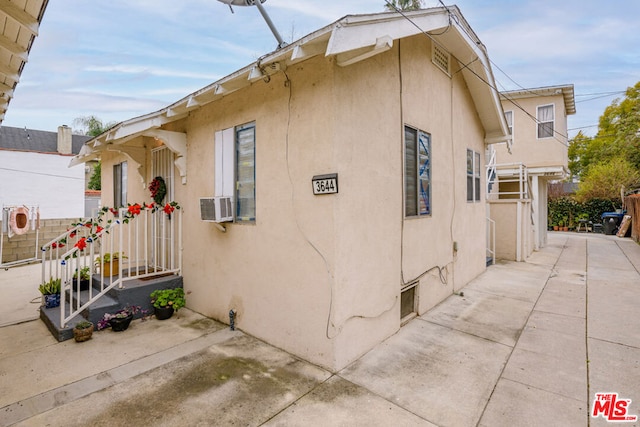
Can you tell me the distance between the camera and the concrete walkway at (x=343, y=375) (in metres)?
2.58

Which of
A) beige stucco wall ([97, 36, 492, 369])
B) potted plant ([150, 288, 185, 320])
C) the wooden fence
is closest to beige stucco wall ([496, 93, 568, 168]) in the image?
the wooden fence

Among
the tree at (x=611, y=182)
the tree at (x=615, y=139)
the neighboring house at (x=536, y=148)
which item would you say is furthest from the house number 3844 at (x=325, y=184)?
the tree at (x=615, y=139)

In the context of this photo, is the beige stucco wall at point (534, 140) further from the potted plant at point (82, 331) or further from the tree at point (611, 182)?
the potted plant at point (82, 331)

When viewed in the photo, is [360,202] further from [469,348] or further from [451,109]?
[451,109]

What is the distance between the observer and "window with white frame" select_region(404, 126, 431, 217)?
15.2 ft

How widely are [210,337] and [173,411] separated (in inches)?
61.1

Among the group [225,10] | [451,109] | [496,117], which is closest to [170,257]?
[225,10]

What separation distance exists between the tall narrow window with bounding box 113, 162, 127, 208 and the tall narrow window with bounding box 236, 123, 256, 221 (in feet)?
15.8

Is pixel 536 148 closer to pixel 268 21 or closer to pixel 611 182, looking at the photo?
pixel 611 182

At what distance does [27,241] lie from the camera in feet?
34.2

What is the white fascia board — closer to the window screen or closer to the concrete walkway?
the concrete walkway

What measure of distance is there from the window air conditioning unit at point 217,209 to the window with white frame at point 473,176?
5399 millimetres

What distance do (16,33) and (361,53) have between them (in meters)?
3.27

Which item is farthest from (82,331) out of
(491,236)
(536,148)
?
(536,148)
